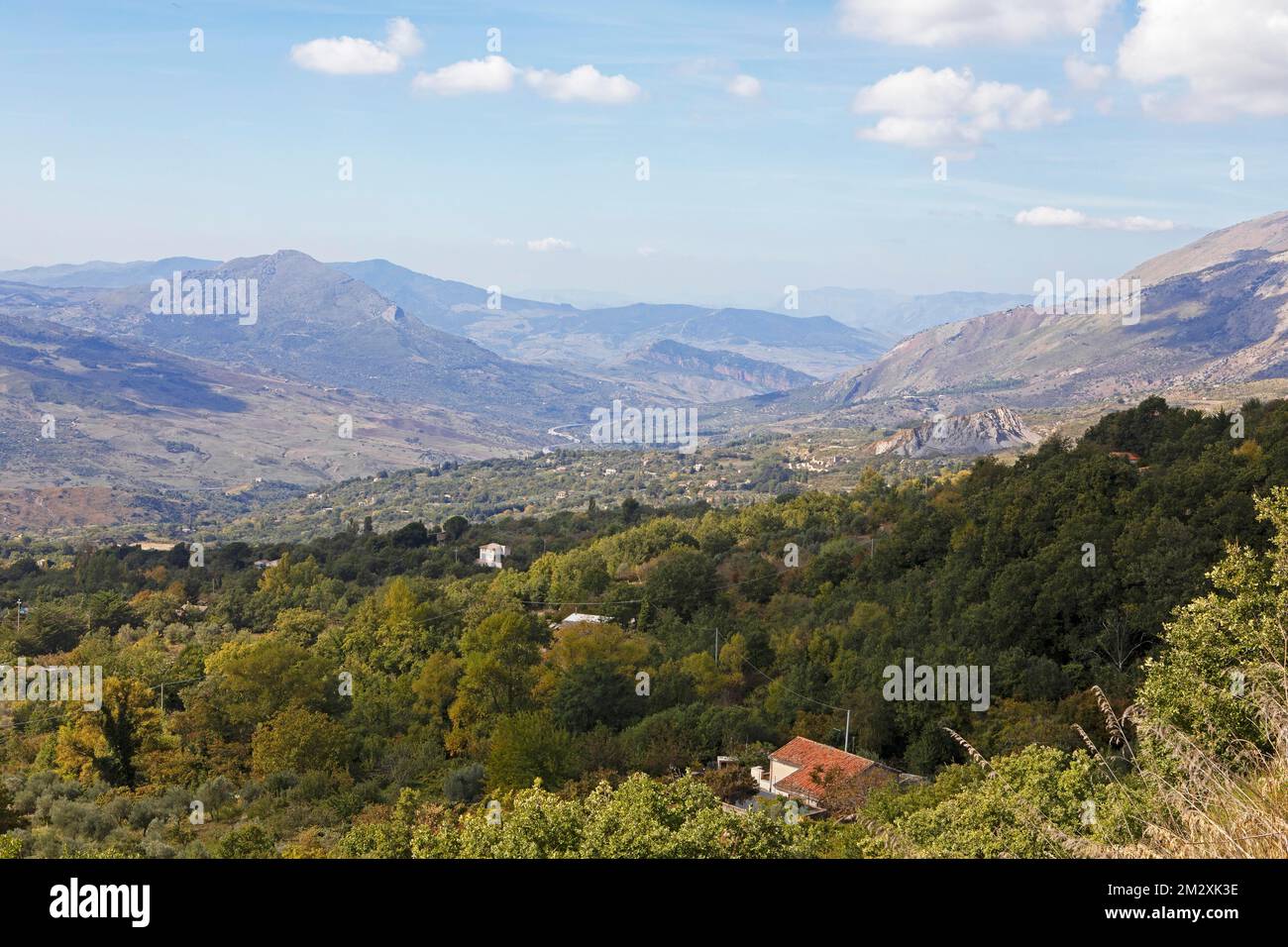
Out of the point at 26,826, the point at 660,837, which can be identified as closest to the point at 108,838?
the point at 26,826

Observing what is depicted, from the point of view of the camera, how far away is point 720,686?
31.5 metres

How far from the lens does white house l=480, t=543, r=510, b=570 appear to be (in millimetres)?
57656

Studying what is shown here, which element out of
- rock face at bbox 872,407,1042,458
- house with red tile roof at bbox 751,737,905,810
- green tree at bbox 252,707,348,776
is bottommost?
green tree at bbox 252,707,348,776

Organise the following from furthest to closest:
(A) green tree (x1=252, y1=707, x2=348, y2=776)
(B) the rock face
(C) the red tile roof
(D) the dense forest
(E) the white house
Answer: (B) the rock face → (E) the white house → (A) green tree (x1=252, y1=707, x2=348, y2=776) → (C) the red tile roof → (D) the dense forest

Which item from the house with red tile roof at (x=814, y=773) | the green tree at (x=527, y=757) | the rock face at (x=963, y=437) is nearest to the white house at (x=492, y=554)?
the green tree at (x=527, y=757)

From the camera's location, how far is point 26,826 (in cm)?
2056

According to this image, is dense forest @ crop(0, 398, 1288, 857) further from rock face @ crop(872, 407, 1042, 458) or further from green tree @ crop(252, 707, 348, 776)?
rock face @ crop(872, 407, 1042, 458)

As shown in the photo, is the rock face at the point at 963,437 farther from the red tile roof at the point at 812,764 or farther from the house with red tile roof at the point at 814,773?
the house with red tile roof at the point at 814,773

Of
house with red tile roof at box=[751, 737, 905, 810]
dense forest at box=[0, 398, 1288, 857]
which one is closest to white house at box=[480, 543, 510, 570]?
dense forest at box=[0, 398, 1288, 857]

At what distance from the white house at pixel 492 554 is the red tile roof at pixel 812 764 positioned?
3449 centimetres

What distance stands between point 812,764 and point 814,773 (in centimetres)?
69

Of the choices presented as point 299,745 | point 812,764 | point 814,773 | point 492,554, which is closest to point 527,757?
point 814,773

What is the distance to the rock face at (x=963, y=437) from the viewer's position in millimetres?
→ 118562

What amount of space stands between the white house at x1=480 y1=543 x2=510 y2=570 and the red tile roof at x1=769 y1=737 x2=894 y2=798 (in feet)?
113
